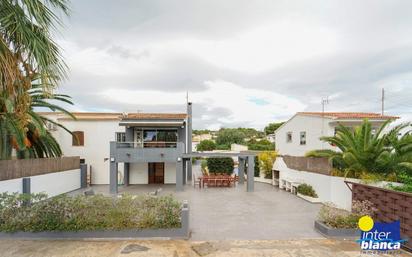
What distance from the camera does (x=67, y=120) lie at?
19969 mm

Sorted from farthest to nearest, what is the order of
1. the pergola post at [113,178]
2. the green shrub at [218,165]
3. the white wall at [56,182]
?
the green shrub at [218,165] → the pergola post at [113,178] → the white wall at [56,182]

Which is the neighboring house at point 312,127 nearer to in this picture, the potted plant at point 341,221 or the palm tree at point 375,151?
the palm tree at point 375,151

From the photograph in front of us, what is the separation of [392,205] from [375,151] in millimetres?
3571

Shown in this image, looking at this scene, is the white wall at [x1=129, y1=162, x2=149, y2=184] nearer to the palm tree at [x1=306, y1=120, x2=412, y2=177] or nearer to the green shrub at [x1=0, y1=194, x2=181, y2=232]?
the green shrub at [x1=0, y1=194, x2=181, y2=232]

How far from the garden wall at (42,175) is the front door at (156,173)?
499cm

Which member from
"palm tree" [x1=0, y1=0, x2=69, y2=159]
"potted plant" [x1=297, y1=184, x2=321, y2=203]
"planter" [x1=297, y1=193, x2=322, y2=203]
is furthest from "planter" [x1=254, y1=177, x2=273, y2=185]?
"palm tree" [x1=0, y1=0, x2=69, y2=159]

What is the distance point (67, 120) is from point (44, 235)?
14.3 metres

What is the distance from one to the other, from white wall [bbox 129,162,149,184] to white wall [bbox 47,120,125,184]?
6.44ft

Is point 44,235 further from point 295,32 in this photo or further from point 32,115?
point 295,32

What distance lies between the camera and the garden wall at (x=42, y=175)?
455 inches

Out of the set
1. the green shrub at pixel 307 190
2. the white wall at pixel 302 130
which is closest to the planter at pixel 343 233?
the green shrub at pixel 307 190

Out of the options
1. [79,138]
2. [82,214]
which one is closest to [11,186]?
[82,214]

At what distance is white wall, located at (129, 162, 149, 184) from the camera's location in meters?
20.3

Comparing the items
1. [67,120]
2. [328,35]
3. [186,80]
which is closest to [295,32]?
[328,35]
